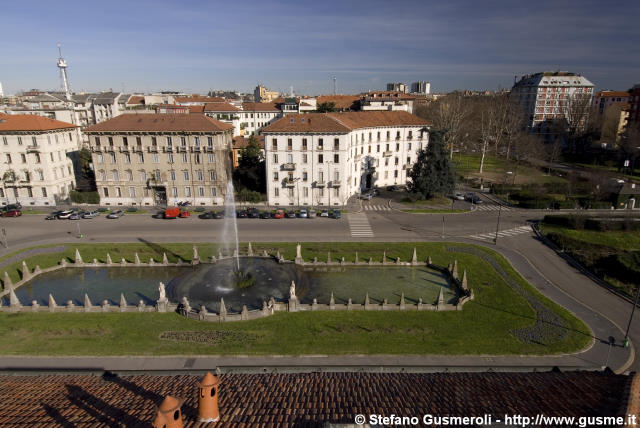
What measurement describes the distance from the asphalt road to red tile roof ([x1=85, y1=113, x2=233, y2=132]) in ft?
48.5

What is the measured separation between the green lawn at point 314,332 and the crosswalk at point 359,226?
58.0 feet

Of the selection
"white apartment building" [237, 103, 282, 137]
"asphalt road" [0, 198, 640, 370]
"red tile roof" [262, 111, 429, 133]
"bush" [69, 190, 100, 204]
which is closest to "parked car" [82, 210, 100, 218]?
"asphalt road" [0, 198, 640, 370]

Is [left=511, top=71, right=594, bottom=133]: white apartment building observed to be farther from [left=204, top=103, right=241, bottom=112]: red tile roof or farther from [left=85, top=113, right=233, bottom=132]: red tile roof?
[left=85, top=113, right=233, bottom=132]: red tile roof

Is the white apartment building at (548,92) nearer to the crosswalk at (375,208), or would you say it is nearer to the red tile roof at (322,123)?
the red tile roof at (322,123)

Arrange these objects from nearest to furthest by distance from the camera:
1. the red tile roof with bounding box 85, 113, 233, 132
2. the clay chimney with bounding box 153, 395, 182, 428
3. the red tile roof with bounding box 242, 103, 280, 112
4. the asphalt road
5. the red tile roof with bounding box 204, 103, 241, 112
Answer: the clay chimney with bounding box 153, 395, 182, 428 → the asphalt road → the red tile roof with bounding box 85, 113, 233, 132 → the red tile roof with bounding box 204, 103, 241, 112 → the red tile roof with bounding box 242, 103, 280, 112

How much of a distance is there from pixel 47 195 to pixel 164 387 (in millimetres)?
64105

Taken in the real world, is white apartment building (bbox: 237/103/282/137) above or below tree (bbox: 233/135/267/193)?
above

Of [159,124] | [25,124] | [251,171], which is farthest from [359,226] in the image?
[25,124]

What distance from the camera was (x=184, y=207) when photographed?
202ft

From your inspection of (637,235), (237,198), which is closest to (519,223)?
(637,235)

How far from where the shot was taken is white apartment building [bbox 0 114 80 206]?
6169cm

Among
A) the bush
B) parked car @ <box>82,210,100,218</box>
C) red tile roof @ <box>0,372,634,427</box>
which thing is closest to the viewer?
red tile roof @ <box>0,372,634,427</box>

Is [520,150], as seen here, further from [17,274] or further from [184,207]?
[17,274]

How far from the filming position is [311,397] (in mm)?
13188
